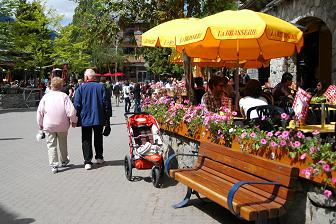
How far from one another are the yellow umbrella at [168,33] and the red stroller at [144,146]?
134cm

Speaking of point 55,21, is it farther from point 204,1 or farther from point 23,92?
point 204,1

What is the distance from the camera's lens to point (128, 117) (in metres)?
7.99

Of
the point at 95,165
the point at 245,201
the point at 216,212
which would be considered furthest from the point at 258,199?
the point at 95,165

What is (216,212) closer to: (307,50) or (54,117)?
(54,117)

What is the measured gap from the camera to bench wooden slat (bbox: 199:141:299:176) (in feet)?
13.7

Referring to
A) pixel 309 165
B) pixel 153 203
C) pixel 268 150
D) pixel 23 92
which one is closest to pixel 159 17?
pixel 153 203

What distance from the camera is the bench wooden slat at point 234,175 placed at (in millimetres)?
4277

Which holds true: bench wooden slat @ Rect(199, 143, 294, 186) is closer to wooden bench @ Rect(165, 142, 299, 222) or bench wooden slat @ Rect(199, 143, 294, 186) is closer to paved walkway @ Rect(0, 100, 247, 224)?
wooden bench @ Rect(165, 142, 299, 222)

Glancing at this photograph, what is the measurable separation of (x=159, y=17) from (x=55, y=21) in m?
30.7

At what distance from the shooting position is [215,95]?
8773mm

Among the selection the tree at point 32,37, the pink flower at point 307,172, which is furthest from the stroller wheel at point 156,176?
the tree at point 32,37

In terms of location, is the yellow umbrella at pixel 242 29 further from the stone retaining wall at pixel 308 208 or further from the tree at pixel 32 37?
the tree at pixel 32 37

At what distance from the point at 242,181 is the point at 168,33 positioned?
383 cm

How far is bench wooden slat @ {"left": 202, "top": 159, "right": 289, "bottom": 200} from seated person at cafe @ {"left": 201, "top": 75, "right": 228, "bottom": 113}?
265 cm
